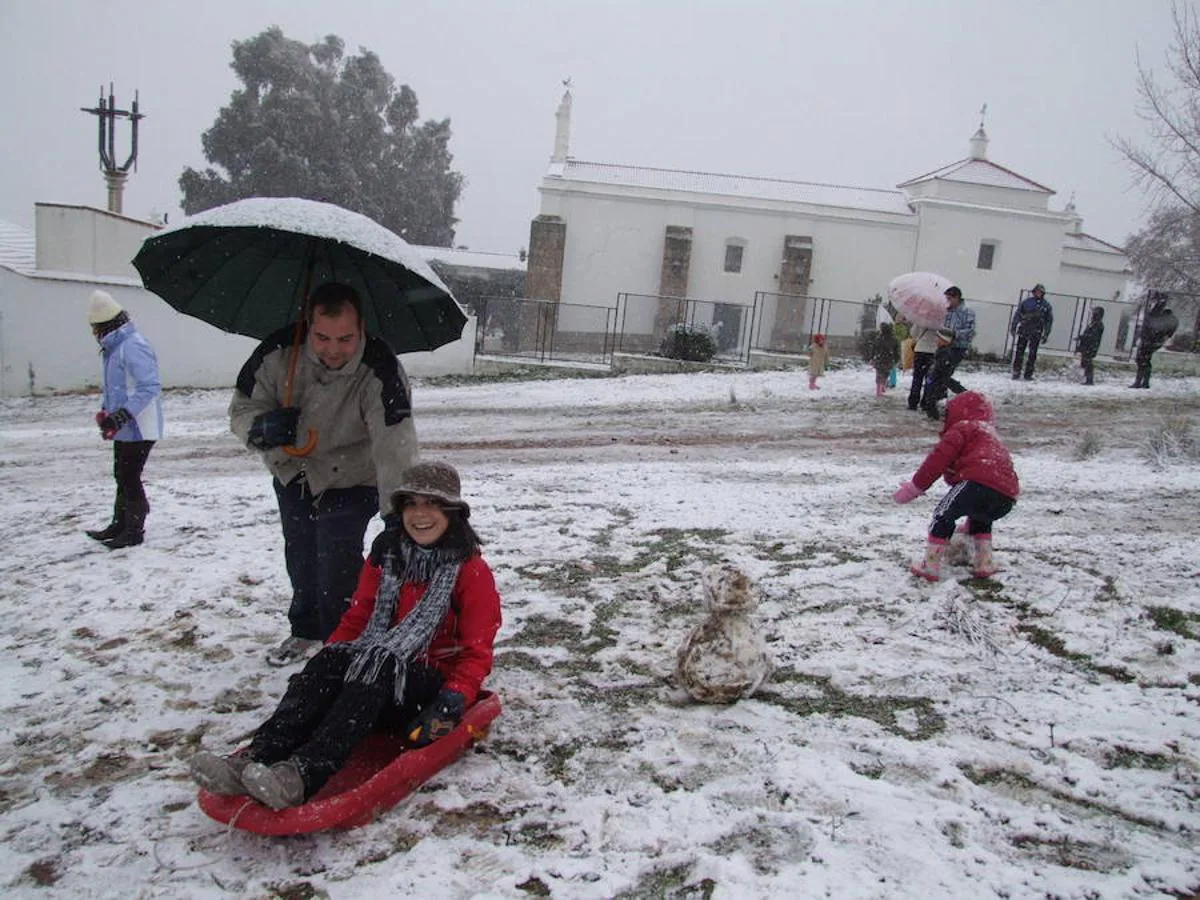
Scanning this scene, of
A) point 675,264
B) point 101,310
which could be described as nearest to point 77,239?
point 101,310

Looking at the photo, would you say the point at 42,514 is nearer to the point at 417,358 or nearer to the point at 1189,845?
the point at 1189,845

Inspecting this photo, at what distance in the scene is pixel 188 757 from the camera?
3.21 m

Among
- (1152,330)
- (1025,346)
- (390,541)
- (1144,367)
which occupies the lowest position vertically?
(390,541)

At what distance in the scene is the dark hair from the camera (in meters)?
3.41

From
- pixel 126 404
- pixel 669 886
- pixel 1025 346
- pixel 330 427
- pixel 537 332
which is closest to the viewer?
pixel 669 886

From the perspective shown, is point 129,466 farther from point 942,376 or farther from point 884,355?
point 884,355

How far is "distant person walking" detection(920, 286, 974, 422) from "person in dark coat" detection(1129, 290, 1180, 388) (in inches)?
267

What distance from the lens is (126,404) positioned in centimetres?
569

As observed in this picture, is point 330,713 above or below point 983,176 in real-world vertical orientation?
below

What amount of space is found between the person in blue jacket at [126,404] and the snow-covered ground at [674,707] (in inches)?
12.5

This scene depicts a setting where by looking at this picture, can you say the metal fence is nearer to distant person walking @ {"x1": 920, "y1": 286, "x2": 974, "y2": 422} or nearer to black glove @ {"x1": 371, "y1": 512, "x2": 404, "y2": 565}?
distant person walking @ {"x1": 920, "y1": 286, "x2": 974, "y2": 422}

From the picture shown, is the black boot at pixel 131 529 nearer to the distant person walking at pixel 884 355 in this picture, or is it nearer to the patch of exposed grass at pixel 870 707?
the patch of exposed grass at pixel 870 707

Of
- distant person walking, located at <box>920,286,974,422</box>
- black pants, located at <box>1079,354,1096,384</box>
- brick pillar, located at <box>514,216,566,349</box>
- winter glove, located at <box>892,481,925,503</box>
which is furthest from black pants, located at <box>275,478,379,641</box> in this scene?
brick pillar, located at <box>514,216,566,349</box>

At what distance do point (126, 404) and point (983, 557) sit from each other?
593 cm
